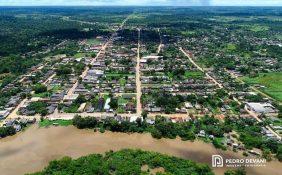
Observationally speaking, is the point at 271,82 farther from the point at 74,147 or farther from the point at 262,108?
the point at 74,147

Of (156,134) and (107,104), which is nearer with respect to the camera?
(156,134)

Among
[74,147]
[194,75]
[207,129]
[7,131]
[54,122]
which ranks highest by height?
[194,75]

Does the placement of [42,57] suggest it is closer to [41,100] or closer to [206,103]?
[41,100]

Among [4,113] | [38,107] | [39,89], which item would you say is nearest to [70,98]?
[38,107]

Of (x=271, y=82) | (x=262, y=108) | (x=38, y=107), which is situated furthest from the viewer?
(x=271, y=82)

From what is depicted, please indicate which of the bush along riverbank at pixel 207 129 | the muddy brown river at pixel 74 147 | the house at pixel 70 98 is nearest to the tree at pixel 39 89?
the house at pixel 70 98

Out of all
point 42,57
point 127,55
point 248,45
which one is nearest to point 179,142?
point 127,55
